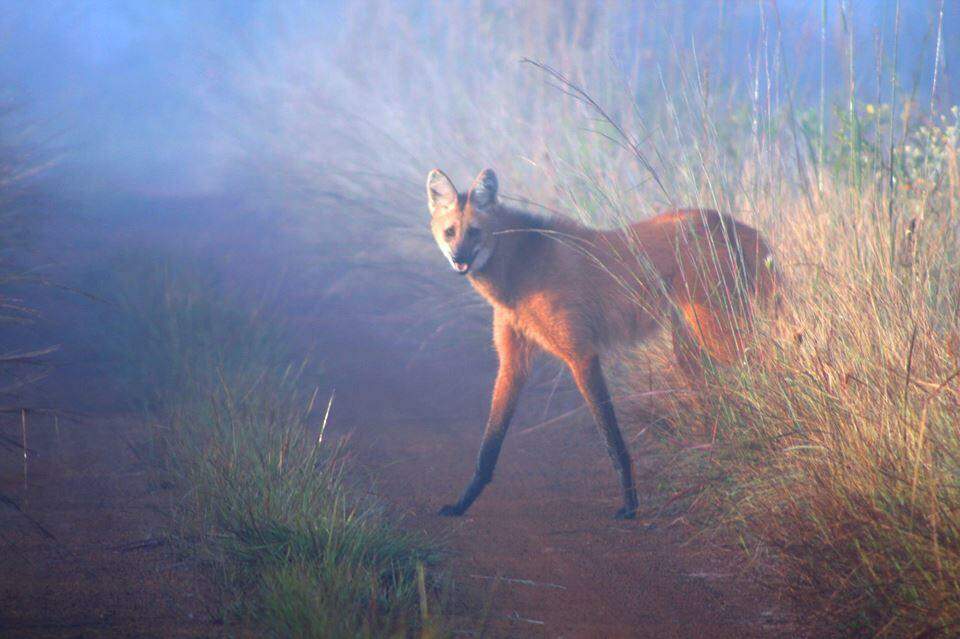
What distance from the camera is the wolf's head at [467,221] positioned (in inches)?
170

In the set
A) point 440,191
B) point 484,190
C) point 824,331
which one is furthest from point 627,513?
point 440,191

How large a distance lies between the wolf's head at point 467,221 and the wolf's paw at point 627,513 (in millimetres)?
1550

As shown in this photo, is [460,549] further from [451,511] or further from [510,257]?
[510,257]

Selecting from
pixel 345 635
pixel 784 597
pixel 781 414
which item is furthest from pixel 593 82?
pixel 345 635

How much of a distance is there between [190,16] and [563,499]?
1654 centimetres

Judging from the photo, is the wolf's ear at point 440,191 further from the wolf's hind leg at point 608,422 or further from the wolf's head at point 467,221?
the wolf's hind leg at point 608,422

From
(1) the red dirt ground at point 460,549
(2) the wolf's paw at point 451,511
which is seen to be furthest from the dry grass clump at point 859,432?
(2) the wolf's paw at point 451,511

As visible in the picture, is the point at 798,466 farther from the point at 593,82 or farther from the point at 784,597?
the point at 593,82

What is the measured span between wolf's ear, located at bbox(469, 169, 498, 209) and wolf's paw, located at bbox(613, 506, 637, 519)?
1.90m

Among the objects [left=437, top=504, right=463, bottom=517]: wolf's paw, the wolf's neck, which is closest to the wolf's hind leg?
the wolf's neck

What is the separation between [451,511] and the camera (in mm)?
3830

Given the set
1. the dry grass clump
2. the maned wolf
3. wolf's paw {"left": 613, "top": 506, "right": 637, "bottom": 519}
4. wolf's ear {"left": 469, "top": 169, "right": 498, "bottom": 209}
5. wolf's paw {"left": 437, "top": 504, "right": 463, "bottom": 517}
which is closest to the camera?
the dry grass clump

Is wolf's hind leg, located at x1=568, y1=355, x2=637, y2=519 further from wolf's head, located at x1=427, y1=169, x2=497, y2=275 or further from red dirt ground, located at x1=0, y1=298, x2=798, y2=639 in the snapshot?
wolf's head, located at x1=427, y1=169, x2=497, y2=275

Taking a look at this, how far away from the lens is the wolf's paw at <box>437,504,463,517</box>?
382cm
